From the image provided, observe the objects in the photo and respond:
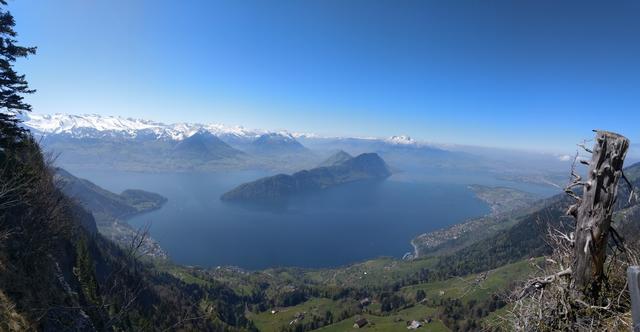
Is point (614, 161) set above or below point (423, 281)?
above

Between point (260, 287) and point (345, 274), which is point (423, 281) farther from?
point (260, 287)

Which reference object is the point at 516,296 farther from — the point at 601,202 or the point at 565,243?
the point at 601,202

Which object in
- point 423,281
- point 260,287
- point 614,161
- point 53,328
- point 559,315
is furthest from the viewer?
point 423,281

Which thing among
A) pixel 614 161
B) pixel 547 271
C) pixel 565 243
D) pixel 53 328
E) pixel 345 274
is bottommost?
pixel 345 274

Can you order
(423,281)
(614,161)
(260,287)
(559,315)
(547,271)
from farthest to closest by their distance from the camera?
(423,281), (260,287), (547,271), (559,315), (614,161)

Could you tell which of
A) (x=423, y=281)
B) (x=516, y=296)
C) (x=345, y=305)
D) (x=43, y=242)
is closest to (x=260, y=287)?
(x=345, y=305)

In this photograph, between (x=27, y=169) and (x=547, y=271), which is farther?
(x=27, y=169)
